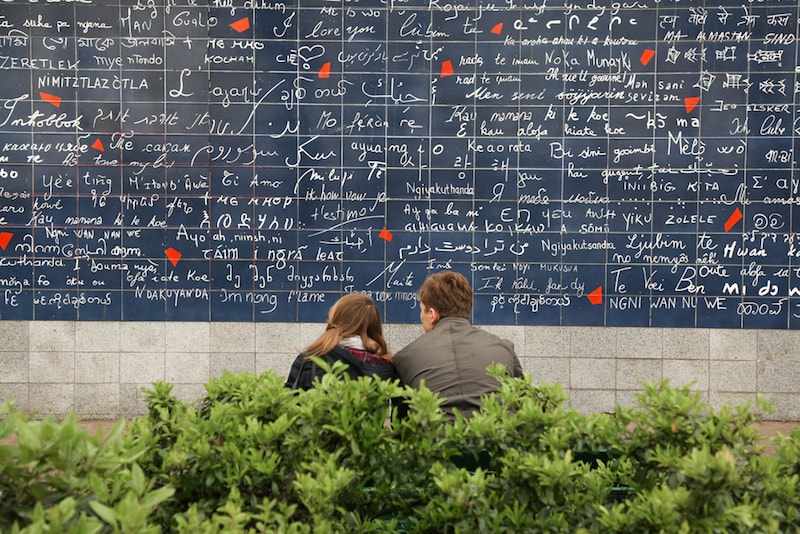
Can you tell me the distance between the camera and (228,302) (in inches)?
277

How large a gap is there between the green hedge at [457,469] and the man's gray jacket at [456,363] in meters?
0.89

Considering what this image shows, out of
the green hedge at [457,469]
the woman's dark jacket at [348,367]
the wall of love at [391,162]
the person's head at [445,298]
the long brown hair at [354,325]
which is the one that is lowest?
the green hedge at [457,469]

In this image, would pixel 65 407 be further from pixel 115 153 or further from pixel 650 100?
pixel 650 100

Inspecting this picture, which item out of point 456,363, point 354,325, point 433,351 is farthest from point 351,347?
point 456,363

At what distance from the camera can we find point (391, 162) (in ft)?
22.9

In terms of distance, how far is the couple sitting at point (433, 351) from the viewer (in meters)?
3.84

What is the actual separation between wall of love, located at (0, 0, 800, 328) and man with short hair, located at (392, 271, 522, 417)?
2.81 m

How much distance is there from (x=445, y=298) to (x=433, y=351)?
0.34m

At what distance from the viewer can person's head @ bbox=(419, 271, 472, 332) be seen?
4.15 metres

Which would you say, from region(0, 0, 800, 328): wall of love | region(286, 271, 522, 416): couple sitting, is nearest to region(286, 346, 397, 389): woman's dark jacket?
region(286, 271, 522, 416): couple sitting

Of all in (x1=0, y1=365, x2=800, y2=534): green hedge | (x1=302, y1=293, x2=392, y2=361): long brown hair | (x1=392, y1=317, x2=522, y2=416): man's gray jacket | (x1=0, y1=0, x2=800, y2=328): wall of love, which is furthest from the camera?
(x1=0, y1=0, x2=800, y2=328): wall of love

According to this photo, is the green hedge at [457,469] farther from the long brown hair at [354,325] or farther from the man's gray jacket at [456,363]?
the long brown hair at [354,325]

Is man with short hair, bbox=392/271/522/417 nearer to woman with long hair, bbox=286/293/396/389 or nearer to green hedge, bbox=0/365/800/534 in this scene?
woman with long hair, bbox=286/293/396/389

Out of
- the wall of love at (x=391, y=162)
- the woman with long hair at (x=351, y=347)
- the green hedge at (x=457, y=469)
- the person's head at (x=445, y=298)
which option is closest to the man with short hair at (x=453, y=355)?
the person's head at (x=445, y=298)
